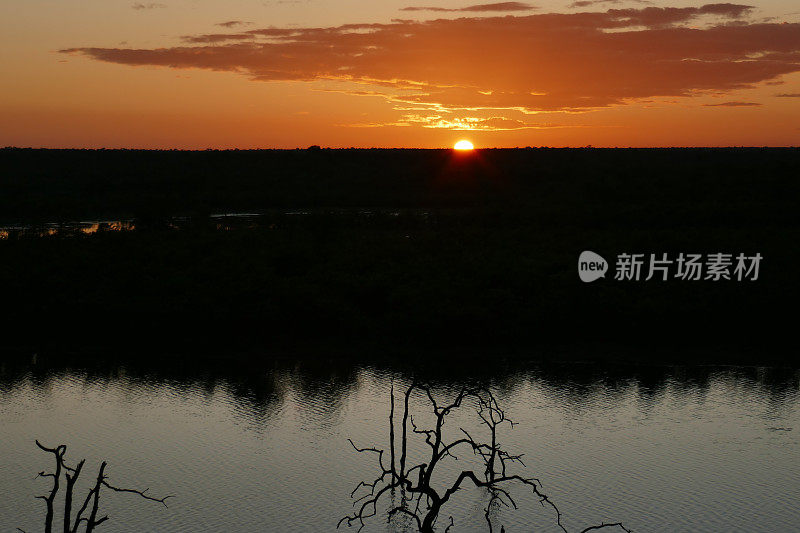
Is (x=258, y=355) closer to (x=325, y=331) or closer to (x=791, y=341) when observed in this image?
(x=325, y=331)

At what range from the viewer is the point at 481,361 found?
39781 mm

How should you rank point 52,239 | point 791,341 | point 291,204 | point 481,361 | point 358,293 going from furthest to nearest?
point 291,204 → point 52,239 → point 358,293 → point 791,341 → point 481,361

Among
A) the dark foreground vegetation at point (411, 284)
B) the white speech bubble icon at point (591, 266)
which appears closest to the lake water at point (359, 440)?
the dark foreground vegetation at point (411, 284)

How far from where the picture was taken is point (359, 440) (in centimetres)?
2903

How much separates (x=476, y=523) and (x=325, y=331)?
2177 centimetres

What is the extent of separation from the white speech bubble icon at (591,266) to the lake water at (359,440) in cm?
1024

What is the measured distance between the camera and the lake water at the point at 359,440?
77.0 feet

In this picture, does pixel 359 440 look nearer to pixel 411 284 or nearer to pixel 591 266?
pixel 411 284

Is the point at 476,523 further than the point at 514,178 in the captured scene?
No

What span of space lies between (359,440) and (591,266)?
2521cm

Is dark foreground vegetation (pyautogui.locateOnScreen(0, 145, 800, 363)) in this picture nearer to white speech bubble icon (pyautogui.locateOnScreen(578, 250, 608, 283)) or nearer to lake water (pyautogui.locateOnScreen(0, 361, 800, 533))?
white speech bubble icon (pyautogui.locateOnScreen(578, 250, 608, 283))

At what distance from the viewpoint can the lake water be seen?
77.0 ft

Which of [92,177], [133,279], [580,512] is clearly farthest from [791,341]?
[92,177]

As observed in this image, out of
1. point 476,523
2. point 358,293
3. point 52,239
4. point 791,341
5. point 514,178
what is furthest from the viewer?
point 514,178
